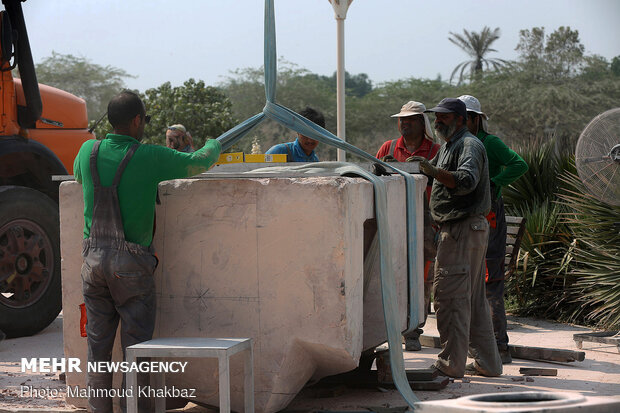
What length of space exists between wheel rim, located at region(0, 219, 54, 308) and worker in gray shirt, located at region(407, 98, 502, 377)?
3.73m

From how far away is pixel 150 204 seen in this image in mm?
4484

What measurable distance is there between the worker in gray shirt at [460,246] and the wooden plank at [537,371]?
0.21 m

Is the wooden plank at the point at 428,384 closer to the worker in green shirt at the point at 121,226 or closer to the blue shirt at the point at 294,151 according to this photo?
the worker in green shirt at the point at 121,226

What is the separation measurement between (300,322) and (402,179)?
1.54 metres

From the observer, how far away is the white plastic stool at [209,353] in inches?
157

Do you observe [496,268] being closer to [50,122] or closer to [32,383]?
[32,383]

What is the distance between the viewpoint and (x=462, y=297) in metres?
5.65

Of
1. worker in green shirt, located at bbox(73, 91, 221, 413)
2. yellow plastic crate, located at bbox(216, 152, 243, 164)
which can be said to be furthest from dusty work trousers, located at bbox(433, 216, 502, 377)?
worker in green shirt, located at bbox(73, 91, 221, 413)

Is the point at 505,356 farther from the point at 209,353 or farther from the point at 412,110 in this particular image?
the point at 209,353

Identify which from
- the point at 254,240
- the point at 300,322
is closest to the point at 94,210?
the point at 254,240

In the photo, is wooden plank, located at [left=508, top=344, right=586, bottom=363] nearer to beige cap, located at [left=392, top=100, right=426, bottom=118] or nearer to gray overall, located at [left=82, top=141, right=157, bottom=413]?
beige cap, located at [left=392, top=100, right=426, bottom=118]

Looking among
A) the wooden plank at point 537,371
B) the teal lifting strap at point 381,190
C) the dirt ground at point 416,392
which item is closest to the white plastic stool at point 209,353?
the dirt ground at point 416,392

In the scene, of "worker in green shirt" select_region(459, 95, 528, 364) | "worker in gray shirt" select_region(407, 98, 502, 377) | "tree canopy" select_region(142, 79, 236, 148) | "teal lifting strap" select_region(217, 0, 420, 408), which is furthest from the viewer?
"tree canopy" select_region(142, 79, 236, 148)

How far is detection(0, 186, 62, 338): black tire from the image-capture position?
24.1ft
